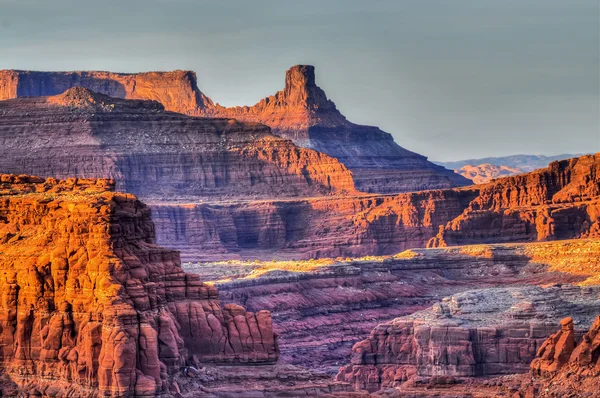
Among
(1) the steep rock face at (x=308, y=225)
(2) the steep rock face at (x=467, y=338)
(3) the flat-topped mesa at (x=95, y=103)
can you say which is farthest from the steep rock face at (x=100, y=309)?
(3) the flat-topped mesa at (x=95, y=103)

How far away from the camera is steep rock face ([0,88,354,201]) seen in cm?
18212

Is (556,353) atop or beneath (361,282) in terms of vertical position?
beneath

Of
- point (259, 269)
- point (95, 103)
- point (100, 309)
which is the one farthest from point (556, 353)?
point (95, 103)

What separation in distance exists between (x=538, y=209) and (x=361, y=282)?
2153 cm

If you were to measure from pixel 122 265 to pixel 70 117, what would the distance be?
371 feet

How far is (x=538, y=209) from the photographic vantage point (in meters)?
159

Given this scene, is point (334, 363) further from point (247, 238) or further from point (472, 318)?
point (247, 238)

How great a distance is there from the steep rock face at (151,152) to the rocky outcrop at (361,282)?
29735 mm

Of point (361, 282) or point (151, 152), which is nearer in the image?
point (361, 282)

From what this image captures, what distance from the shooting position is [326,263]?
484 feet

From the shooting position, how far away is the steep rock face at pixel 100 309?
74625 millimetres

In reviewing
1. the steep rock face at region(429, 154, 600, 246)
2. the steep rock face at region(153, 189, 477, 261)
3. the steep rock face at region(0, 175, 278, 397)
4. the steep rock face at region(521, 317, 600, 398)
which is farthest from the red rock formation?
the steep rock face at region(153, 189, 477, 261)

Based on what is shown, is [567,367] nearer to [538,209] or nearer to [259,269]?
[259,269]

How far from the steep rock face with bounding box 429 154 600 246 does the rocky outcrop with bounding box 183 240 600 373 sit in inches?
241
